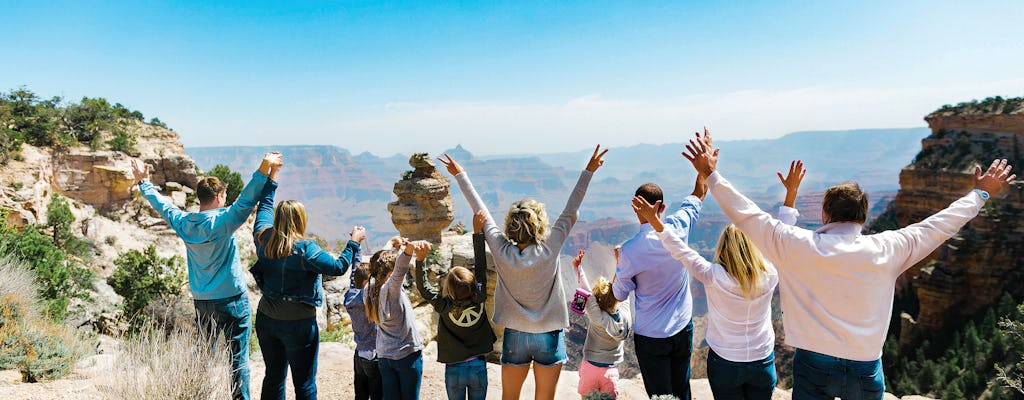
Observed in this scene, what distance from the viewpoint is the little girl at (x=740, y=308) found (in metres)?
3.37

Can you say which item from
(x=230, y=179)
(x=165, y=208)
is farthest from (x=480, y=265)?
(x=230, y=179)

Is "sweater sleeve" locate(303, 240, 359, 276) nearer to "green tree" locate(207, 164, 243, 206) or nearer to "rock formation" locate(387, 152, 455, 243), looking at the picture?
"rock formation" locate(387, 152, 455, 243)

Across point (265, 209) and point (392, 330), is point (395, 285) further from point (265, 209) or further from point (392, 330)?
point (265, 209)

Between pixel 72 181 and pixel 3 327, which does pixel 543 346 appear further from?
pixel 72 181

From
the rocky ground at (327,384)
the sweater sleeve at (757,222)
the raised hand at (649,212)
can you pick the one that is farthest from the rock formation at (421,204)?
the sweater sleeve at (757,222)

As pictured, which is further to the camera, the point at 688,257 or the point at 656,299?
the point at 656,299

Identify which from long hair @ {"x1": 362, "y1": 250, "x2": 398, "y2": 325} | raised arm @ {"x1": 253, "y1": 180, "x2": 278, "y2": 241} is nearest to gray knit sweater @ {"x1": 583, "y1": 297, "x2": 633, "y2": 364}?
long hair @ {"x1": 362, "y1": 250, "x2": 398, "y2": 325}

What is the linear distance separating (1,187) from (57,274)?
9891 mm

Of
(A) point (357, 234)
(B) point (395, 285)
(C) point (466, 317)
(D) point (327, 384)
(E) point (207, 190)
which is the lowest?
(D) point (327, 384)

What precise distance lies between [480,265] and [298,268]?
4.41ft

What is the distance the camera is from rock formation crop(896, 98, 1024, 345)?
1474 inches

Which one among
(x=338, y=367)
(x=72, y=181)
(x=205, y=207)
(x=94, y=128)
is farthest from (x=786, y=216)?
(x=94, y=128)

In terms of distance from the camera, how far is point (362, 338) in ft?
14.6

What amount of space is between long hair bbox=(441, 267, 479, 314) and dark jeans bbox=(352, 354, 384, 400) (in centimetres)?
98
